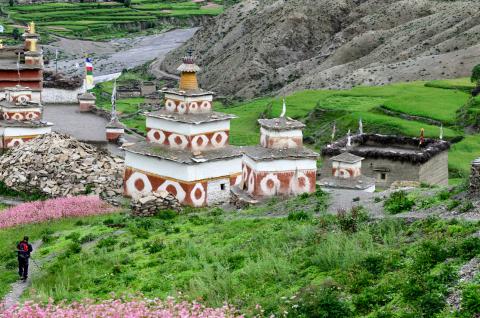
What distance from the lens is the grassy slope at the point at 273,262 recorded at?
17.1 m

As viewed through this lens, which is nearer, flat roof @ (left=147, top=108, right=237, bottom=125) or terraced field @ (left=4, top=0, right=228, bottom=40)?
flat roof @ (left=147, top=108, right=237, bottom=125)

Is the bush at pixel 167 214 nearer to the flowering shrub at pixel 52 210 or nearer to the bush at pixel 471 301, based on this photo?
the flowering shrub at pixel 52 210

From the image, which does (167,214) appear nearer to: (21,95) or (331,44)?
(21,95)

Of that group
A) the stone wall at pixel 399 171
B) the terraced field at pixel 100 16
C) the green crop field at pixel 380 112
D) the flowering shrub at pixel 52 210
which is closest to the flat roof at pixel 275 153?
the flowering shrub at pixel 52 210

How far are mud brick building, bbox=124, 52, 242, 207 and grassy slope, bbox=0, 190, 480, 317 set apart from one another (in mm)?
7834

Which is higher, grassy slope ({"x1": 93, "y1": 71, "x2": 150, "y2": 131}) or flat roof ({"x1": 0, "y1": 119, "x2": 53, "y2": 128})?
flat roof ({"x1": 0, "y1": 119, "x2": 53, "y2": 128})

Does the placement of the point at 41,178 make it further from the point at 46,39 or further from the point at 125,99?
the point at 46,39

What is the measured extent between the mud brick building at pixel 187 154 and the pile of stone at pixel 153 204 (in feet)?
12.8

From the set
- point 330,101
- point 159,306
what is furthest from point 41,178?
point 330,101

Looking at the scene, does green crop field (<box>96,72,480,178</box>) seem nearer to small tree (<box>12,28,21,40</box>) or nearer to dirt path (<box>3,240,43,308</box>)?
dirt path (<box>3,240,43,308</box>)

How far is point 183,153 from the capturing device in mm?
37250

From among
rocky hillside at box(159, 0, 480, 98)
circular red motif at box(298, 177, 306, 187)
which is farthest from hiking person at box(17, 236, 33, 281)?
rocky hillside at box(159, 0, 480, 98)

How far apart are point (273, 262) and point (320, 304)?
12.5ft

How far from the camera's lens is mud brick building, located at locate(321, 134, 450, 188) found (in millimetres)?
48719
